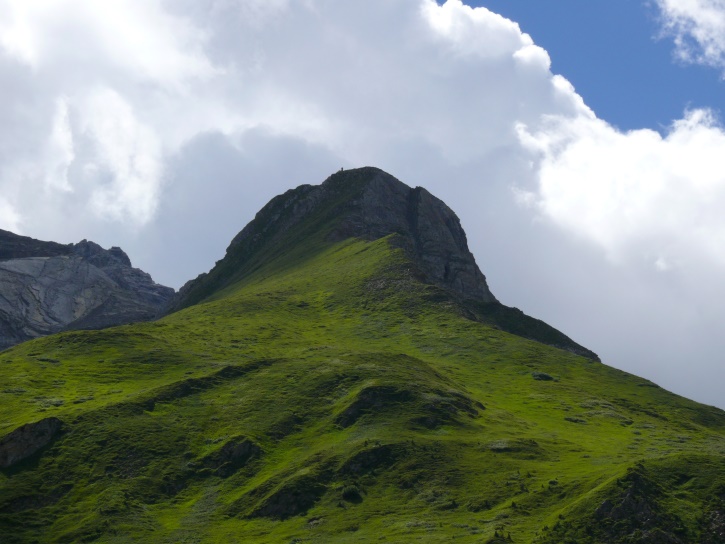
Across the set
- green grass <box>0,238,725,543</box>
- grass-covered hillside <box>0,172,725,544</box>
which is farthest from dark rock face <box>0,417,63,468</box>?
green grass <box>0,238,725,543</box>

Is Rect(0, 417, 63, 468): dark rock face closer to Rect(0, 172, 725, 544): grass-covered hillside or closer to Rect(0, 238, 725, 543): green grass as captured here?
Rect(0, 172, 725, 544): grass-covered hillside

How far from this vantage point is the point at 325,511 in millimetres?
117375

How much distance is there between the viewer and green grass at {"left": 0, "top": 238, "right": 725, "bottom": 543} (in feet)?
359

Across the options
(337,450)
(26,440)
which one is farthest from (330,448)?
(26,440)

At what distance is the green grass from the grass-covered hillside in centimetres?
30

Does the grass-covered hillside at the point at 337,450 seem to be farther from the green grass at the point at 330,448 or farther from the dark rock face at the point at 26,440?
the dark rock face at the point at 26,440

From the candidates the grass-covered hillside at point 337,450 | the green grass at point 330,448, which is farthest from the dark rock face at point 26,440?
the green grass at point 330,448

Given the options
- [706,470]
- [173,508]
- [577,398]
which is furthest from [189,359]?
[706,470]

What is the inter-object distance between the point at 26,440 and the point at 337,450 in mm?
42627

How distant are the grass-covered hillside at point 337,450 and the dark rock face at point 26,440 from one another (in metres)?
0.95

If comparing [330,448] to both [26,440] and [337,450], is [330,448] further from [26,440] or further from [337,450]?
[26,440]

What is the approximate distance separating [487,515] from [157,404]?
6320 cm

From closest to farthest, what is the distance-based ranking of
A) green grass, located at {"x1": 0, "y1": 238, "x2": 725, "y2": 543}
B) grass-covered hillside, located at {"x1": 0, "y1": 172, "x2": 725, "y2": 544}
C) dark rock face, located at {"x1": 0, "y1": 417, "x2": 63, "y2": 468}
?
grass-covered hillside, located at {"x1": 0, "y1": 172, "x2": 725, "y2": 544}
green grass, located at {"x1": 0, "y1": 238, "x2": 725, "y2": 543}
dark rock face, located at {"x1": 0, "y1": 417, "x2": 63, "y2": 468}

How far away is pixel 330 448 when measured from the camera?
133875 millimetres
